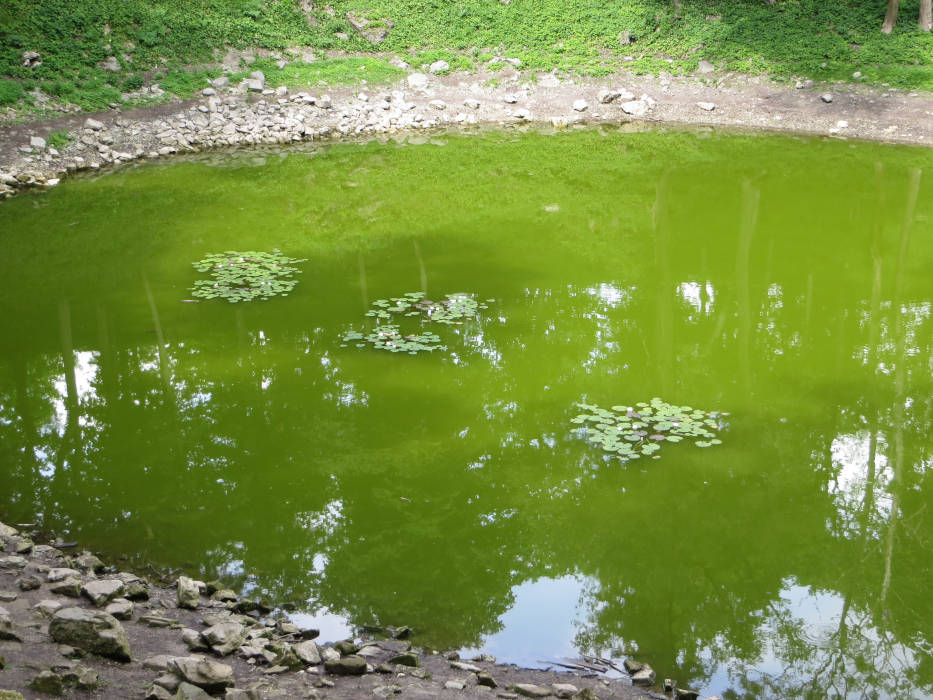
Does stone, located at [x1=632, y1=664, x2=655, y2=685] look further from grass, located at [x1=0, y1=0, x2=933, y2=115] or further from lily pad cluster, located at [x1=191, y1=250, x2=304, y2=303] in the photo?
grass, located at [x1=0, y1=0, x2=933, y2=115]

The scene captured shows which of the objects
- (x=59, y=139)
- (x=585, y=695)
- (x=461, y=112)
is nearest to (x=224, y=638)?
(x=585, y=695)

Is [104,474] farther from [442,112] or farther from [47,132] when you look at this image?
[442,112]

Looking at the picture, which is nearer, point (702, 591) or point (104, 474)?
point (702, 591)

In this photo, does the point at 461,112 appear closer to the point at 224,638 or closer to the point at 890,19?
the point at 890,19

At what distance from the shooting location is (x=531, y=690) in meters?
4.93

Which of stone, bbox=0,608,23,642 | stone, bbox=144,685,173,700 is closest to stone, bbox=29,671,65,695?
stone, bbox=144,685,173,700

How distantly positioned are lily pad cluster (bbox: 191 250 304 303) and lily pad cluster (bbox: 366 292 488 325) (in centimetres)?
146

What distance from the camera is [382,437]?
26.8 feet

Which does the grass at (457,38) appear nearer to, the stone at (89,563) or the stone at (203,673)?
the stone at (89,563)

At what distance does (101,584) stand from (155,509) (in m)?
1.55

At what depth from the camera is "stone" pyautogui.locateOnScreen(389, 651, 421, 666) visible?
5.14 meters

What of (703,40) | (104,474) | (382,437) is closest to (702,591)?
(382,437)

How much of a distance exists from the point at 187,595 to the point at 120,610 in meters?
0.49

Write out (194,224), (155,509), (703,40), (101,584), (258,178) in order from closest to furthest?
(101,584)
(155,509)
(194,224)
(258,178)
(703,40)
